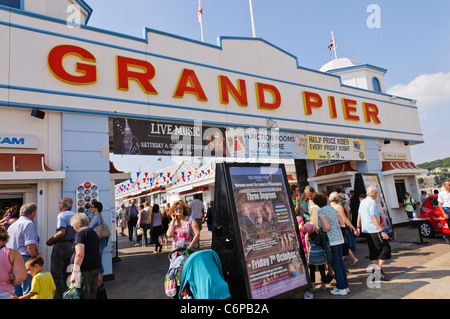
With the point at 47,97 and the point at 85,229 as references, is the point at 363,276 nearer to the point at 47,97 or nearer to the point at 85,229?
the point at 85,229

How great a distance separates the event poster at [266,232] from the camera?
3.54 meters

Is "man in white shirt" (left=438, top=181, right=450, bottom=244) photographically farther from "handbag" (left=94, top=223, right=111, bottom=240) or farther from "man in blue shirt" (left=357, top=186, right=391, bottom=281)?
"handbag" (left=94, top=223, right=111, bottom=240)

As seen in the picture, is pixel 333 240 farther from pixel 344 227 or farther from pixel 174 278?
pixel 174 278

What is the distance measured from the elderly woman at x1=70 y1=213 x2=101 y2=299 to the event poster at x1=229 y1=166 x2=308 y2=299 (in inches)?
82.7

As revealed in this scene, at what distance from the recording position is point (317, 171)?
1281cm

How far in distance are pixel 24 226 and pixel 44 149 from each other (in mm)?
2386

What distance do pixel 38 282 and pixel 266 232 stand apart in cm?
290

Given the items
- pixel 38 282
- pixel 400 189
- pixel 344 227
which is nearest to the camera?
pixel 38 282

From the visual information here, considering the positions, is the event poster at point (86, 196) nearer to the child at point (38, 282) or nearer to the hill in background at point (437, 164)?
the child at point (38, 282)

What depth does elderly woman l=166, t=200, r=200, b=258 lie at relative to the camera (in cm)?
407

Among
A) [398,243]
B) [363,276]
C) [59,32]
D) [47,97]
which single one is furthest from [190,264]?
[398,243]

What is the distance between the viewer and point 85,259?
362 cm

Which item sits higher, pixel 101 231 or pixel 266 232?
pixel 101 231

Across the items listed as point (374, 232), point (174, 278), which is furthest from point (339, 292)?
point (174, 278)
